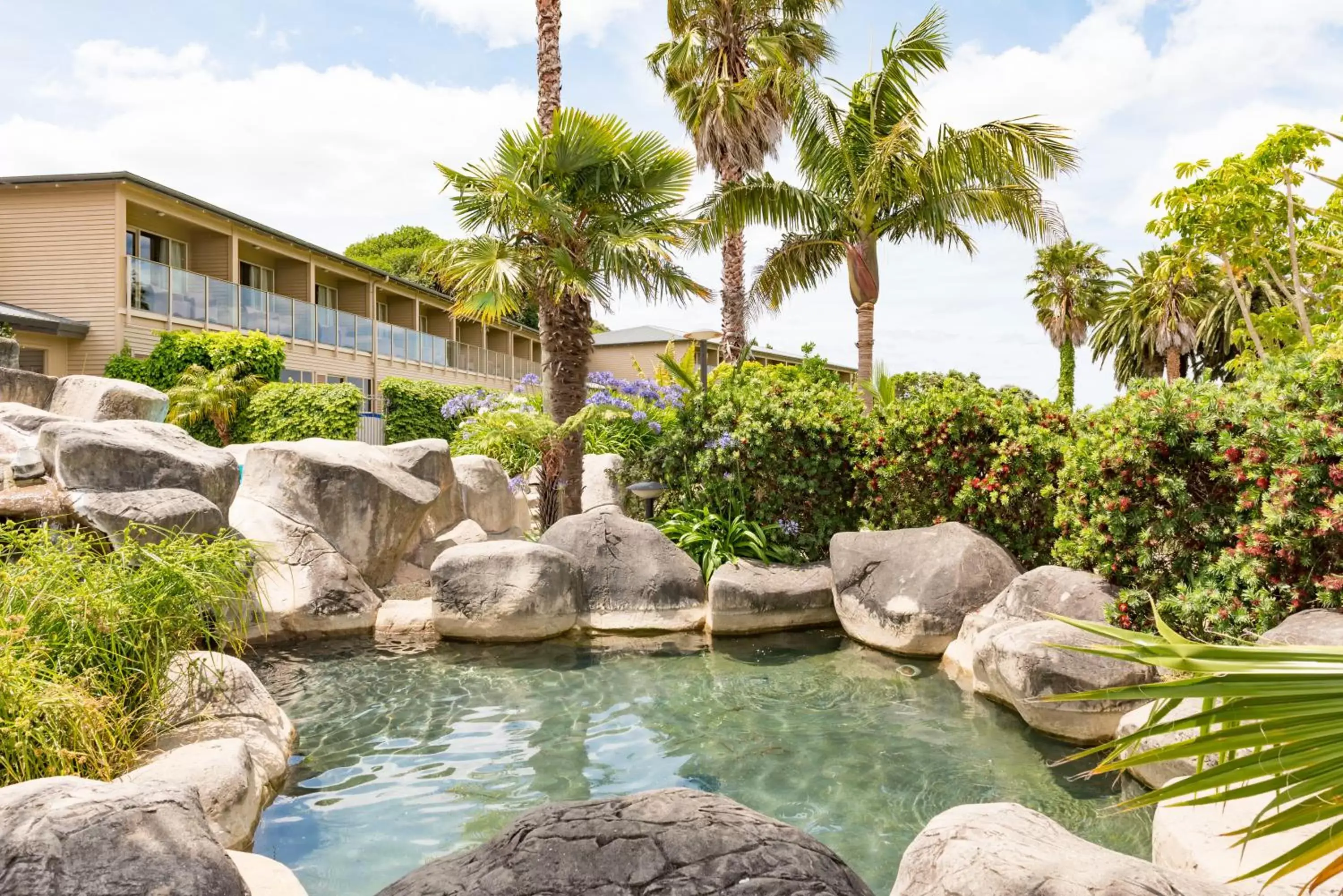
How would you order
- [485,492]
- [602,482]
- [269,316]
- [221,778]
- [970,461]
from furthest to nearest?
1. [269,316]
2. [485,492]
3. [602,482]
4. [970,461]
5. [221,778]

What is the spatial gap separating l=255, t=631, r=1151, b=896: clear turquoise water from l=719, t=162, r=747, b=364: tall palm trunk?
1072 cm

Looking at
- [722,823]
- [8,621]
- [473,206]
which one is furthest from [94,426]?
[722,823]

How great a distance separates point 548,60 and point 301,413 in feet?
31.9

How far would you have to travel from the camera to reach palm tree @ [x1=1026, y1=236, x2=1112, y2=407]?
133 feet

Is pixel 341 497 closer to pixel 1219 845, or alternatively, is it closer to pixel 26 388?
pixel 26 388

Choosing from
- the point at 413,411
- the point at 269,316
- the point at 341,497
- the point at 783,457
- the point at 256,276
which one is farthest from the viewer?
the point at 256,276

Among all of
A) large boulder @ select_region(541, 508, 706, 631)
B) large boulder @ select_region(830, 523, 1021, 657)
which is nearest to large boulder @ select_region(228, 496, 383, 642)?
large boulder @ select_region(541, 508, 706, 631)

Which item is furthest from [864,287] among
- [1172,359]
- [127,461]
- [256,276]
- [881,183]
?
[1172,359]

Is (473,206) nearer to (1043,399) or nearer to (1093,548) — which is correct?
(1043,399)

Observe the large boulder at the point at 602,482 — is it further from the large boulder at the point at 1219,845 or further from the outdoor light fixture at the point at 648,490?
the large boulder at the point at 1219,845

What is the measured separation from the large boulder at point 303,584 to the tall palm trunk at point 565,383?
10.1 feet

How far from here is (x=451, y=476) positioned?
1290 centimetres

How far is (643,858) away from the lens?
8.44 ft

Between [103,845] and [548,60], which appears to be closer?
[103,845]
